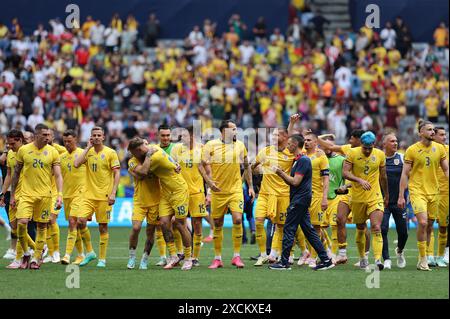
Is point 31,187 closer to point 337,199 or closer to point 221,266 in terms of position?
point 221,266

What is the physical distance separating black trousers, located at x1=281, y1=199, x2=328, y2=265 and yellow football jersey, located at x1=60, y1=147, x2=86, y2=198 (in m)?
4.12

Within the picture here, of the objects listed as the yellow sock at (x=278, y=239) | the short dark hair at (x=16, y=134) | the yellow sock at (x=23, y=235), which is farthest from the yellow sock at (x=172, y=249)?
the short dark hair at (x=16, y=134)

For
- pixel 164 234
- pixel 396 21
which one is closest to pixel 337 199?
pixel 164 234

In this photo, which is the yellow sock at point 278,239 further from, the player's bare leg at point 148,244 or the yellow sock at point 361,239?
the player's bare leg at point 148,244

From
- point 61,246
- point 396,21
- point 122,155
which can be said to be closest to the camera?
point 61,246

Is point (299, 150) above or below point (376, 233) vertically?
above

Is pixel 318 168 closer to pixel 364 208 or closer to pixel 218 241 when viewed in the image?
pixel 364 208

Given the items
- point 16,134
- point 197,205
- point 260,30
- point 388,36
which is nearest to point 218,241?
point 197,205

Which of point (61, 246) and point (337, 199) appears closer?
point (337, 199)

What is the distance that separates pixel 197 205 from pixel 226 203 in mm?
611

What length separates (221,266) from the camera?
59.3ft

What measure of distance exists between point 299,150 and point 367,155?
113cm

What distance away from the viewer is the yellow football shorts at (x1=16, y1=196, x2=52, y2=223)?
57.8 feet

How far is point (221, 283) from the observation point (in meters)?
15.5
